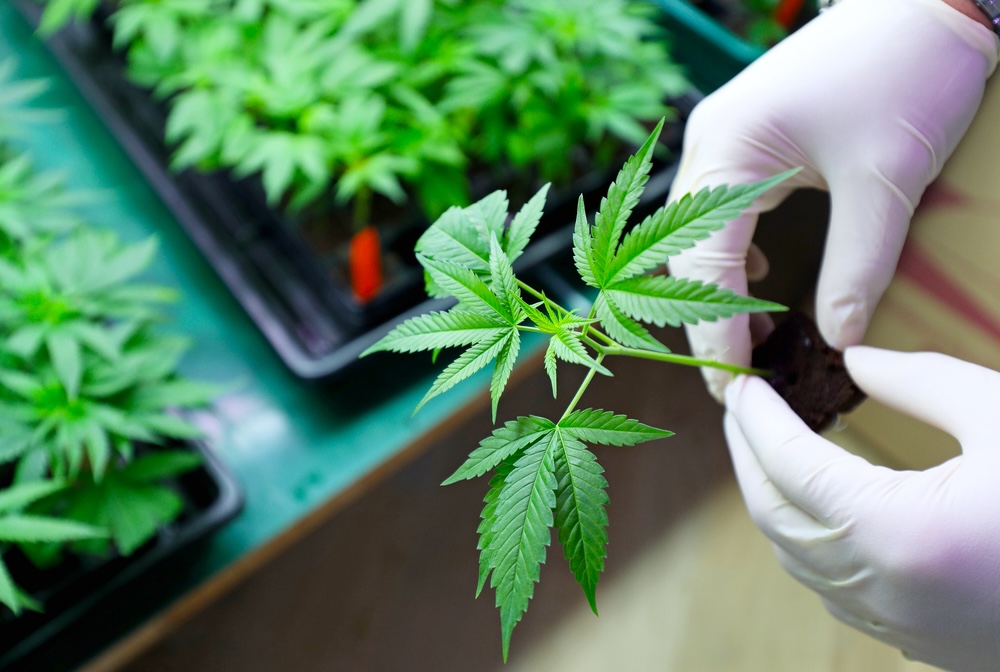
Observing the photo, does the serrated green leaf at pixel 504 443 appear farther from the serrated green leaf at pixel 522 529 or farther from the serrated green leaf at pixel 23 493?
the serrated green leaf at pixel 23 493

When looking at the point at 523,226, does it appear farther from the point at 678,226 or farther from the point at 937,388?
the point at 937,388

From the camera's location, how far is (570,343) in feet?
1.82

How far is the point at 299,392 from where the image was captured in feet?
4.18

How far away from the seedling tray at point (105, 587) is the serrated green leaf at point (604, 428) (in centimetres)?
65

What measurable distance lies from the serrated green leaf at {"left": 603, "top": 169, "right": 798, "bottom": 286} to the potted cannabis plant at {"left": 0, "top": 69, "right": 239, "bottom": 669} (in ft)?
2.10

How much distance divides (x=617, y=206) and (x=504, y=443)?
0.20 m

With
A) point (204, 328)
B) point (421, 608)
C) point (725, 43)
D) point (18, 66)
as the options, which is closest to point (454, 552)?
point (421, 608)

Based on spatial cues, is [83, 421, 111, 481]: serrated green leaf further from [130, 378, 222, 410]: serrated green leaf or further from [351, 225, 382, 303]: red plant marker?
[351, 225, 382, 303]: red plant marker

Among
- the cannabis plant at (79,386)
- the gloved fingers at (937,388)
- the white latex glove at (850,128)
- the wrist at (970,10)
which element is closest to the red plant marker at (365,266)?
the cannabis plant at (79,386)

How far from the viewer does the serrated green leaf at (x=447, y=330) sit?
581mm

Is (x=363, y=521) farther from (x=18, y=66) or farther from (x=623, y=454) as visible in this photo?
(x=18, y=66)

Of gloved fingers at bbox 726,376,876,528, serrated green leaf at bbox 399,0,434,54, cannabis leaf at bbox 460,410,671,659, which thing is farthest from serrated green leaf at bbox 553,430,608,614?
serrated green leaf at bbox 399,0,434,54

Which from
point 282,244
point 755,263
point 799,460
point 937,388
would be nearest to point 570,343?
point 799,460

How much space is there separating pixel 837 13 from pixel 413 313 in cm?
71
